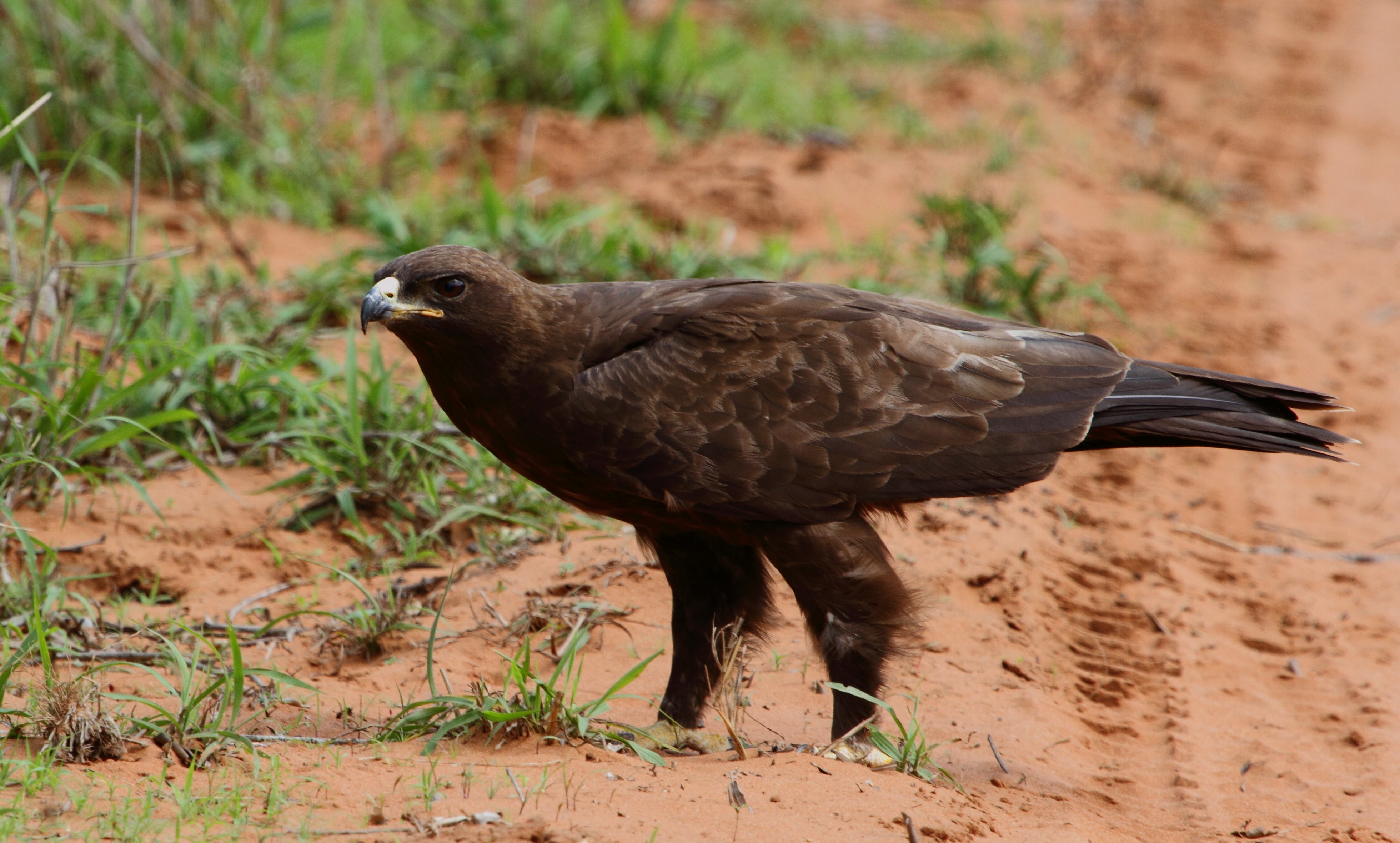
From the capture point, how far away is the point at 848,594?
3.69 m

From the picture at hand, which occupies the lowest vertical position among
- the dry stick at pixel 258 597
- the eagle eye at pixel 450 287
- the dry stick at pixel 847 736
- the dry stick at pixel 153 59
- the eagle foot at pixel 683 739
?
the dry stick at pixel 258 597

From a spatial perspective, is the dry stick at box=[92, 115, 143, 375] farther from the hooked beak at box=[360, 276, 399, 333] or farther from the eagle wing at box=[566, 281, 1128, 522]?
the eagle wing at box=[566, 281, 1128, 522]

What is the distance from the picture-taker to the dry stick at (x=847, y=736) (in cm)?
353

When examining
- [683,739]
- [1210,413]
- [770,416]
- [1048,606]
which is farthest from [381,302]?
[1048,606]

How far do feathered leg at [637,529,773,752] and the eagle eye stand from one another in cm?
90

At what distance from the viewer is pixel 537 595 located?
4.44m

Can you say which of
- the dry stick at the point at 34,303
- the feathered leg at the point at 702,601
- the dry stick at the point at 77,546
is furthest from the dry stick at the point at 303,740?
the dry stick at the point at 34,303

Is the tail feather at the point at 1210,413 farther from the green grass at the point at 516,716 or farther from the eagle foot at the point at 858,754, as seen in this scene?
the green grass at the point at 516,716

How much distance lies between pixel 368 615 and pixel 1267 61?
1342 centimetres

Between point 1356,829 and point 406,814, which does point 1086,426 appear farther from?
point 406,814

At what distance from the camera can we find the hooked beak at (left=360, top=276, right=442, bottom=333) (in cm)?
357

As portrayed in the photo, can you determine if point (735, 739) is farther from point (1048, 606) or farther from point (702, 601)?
point (1048, 606)

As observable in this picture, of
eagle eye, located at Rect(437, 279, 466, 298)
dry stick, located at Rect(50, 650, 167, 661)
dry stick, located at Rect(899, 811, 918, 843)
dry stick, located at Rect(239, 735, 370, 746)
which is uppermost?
eagle eye, located at Rect(437, 279, 466, 298)

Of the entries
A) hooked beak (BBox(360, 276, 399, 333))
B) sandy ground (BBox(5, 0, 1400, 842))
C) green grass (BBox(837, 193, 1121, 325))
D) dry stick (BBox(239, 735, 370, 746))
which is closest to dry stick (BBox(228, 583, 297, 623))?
sandy ground (BBox(5, 0, 1400, 842))
